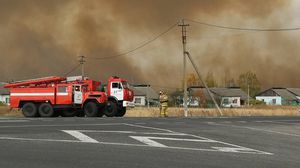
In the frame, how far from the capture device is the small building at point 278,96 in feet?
471

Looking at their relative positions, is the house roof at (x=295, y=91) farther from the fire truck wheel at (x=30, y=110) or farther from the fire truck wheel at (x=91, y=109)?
the fire truck wheel at (x=30, y=110)

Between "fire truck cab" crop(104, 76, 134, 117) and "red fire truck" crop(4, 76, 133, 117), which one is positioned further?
"fire truck cab" crop(104, 76, 134, 117)

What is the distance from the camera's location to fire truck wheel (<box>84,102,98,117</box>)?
108ft

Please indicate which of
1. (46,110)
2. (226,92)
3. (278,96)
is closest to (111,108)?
(46,110)

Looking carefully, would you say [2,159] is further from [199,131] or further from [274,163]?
[199,131]

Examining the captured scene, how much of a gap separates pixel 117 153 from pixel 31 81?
24048mm

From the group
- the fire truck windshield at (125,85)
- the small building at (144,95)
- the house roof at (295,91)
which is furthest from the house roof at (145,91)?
the fire truck windshield at (125,85)

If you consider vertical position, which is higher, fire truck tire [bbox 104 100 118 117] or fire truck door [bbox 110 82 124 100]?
fire truck door [bbox 110 82 124 100]

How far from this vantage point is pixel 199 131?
1753 centimetres

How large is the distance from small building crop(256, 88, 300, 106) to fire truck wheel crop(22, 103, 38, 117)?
117m

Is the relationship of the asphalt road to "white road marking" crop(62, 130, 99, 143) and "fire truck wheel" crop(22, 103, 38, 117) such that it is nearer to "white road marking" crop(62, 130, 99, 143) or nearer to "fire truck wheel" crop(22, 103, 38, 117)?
"white road marking" crop(62, 130, 99, 143)

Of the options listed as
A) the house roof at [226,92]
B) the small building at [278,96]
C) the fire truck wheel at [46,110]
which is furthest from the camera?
the small building at [278,96]

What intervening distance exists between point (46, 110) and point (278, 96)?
121 m

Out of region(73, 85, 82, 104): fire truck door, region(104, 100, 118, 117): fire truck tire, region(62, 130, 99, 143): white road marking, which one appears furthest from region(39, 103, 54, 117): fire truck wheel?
region(62, 130, 99, 143): white road marking
